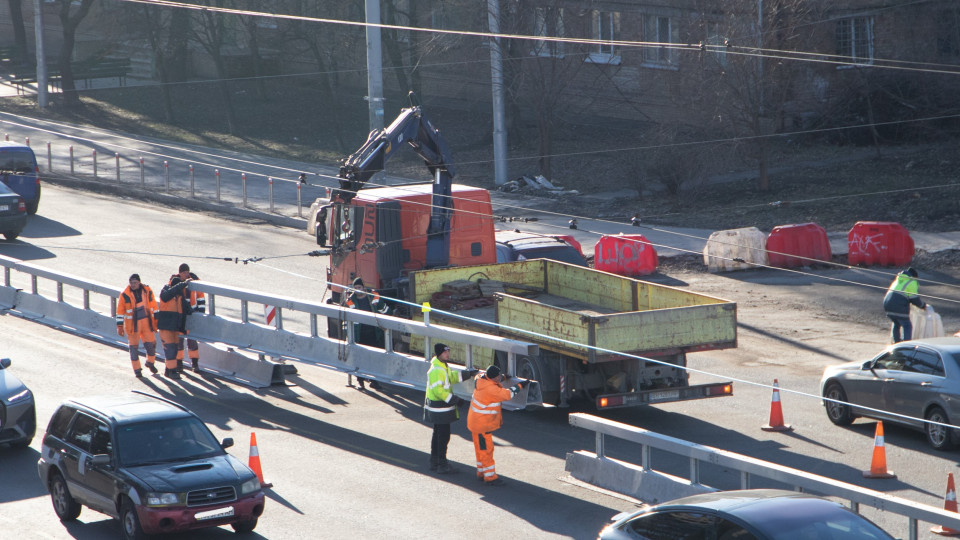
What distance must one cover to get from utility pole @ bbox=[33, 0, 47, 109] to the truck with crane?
2959cm

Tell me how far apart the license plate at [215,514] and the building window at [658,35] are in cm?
3443

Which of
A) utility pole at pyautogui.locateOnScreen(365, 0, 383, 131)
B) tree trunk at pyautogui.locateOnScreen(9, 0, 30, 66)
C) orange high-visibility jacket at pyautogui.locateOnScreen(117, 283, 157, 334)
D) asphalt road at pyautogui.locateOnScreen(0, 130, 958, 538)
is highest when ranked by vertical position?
tree trunk at pyautogui.locateOnScreen(9, 0, 30, 66)

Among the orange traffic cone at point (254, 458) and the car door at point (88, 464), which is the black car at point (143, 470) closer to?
the car door at point (88, 464)

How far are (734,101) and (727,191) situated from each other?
2977 mm

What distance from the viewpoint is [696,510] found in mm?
8094

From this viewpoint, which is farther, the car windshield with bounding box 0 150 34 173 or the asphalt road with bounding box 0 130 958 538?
the car windshield with bounding box 0 150 34 173

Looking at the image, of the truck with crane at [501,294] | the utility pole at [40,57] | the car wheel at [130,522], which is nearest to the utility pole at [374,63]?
the truck with crane at [501,294]

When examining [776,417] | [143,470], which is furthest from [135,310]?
[776,417]

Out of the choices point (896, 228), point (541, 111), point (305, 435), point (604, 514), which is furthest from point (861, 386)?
point (541, 111)

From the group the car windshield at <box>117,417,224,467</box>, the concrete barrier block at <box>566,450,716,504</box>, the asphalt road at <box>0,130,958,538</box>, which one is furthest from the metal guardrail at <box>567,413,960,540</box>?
the car windshield at <box>117,417,224,467</box>

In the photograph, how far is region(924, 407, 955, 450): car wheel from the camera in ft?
46.3

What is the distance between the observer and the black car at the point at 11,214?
92.9 ft

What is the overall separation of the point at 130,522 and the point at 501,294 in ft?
20.8

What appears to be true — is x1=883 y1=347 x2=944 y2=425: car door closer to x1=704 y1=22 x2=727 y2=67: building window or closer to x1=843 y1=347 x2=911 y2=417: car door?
x1=843 y1=347 x2=911 y2=417: car door
